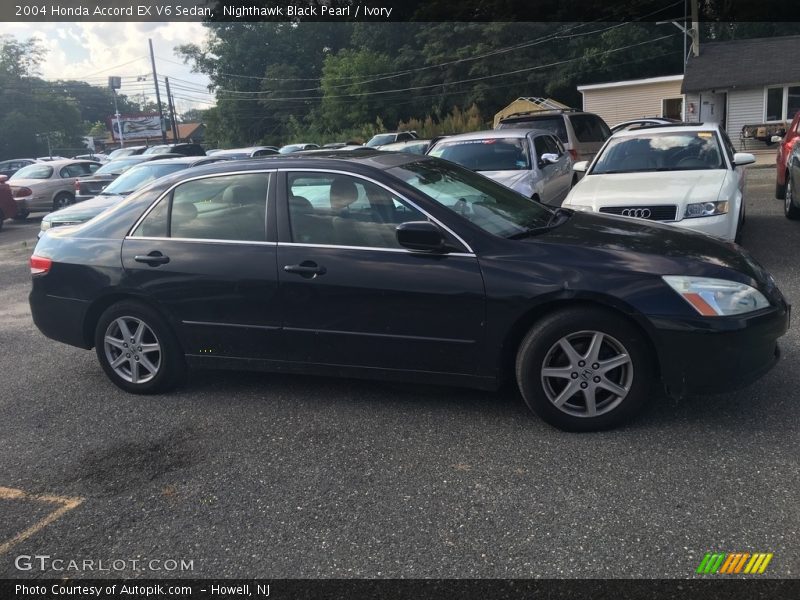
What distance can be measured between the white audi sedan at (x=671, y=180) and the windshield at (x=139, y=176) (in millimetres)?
7069

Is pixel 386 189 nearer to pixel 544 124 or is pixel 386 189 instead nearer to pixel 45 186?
pixel 544 124

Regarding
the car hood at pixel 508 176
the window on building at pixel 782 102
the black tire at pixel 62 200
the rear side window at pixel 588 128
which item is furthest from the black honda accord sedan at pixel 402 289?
the window on building at pixel 782 102

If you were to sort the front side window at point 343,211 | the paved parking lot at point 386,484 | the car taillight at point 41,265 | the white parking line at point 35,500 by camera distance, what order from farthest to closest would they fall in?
the car taillight at point 41,265
the front side window at point 343,211
the white parking line at point 35,500
the paved parking lot at point 386,484

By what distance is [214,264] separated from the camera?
15.3 ft

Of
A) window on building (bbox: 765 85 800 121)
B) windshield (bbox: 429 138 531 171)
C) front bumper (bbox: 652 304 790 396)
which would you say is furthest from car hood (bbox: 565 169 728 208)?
window on building (bbox: 765 85 800 121)

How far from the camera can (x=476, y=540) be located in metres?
3.08

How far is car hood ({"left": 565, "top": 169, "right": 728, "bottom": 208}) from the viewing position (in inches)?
281

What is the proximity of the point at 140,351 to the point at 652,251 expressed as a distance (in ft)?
11.5

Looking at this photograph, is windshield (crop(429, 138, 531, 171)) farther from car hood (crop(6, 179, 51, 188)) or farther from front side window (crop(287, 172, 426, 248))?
car hood (crop(6, 179, 51, 188))

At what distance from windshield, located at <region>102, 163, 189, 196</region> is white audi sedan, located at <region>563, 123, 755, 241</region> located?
707 cm

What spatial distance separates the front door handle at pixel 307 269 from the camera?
4383 mm

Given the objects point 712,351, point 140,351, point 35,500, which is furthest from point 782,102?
point 35,500

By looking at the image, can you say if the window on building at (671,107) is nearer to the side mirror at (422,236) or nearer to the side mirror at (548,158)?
the side mirror at (548,158)

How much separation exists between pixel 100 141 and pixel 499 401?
88100mm
